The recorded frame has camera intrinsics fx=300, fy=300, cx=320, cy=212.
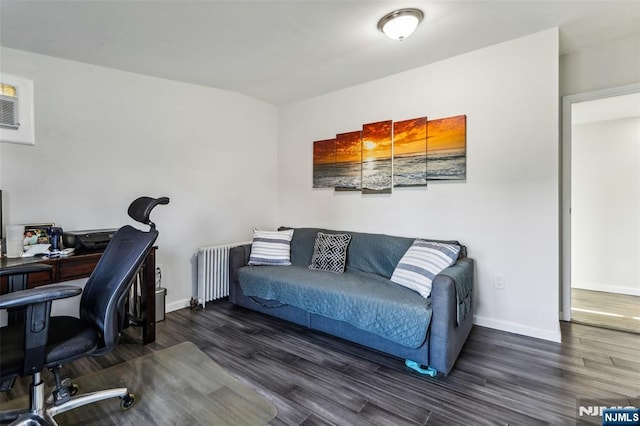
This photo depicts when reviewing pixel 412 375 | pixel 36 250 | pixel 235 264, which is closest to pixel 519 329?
pixel 412 375

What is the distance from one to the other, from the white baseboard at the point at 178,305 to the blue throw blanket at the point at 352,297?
2.55 ft

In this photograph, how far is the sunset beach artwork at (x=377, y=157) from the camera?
10.8 feet

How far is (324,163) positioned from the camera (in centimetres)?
389

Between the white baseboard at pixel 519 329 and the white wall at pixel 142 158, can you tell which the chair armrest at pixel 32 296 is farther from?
the white baseboard at pixel 519 329

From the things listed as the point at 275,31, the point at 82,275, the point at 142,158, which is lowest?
the point at 82,275

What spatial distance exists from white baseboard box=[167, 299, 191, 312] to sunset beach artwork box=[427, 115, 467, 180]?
9.80 feet

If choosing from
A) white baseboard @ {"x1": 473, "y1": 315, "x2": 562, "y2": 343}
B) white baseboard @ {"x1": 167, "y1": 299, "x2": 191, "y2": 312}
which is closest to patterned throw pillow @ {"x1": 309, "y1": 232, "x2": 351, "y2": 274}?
white baseboard @ {"x1": 473, "y1": 315, "x2": 562, "y2": 343}

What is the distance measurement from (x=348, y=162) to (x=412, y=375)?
7.75 ft

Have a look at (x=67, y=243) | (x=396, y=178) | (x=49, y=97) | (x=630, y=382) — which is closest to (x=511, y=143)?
(x=396, y=178)

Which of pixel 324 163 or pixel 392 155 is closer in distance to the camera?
pixel 392 155

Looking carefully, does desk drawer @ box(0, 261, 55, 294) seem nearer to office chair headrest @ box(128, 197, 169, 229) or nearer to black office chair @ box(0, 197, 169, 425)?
black office chair @ box(0, 197, 169, 425)

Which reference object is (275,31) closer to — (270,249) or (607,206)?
(270,249)

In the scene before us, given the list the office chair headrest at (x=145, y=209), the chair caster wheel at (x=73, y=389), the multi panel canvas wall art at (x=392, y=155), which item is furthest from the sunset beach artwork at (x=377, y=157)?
the chair caster wheel at (x=73, y=389)

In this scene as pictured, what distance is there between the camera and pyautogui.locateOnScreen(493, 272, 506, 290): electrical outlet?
2722 mm
